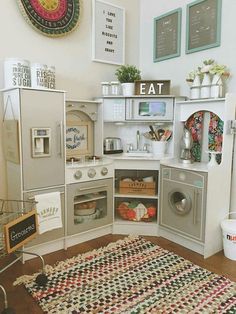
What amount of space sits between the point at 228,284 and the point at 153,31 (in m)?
2.83

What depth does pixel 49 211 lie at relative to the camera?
92.9 inches

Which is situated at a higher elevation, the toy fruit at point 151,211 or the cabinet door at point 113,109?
the cabinet door at point 113,109

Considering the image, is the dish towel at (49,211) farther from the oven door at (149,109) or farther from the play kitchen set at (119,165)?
the oven door at (149,109)

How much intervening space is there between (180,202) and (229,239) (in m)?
0.55

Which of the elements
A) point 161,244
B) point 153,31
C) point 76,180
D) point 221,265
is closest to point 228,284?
point 221,265

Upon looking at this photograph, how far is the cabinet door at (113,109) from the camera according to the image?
302 cm

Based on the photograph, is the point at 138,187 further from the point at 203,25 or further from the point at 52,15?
the point at 52,15

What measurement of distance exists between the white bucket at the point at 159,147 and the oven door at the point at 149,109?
10.5 inches

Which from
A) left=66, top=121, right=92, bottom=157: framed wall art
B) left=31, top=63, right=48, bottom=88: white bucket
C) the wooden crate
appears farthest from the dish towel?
left=31, top=63, right=48, bottom=88: white bucket

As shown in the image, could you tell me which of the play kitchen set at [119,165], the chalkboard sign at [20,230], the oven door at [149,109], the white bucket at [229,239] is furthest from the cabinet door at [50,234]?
the white bucket at [229,239]

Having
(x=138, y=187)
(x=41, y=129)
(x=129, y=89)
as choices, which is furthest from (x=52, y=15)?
(x=138, y=187)

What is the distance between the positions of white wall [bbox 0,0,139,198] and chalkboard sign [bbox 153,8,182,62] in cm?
30

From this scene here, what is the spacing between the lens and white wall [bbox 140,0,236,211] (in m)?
2.54

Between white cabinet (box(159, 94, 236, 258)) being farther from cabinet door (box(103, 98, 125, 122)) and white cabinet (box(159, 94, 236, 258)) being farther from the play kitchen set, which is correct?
cabinet door (box(103, 98, 125, 122))
